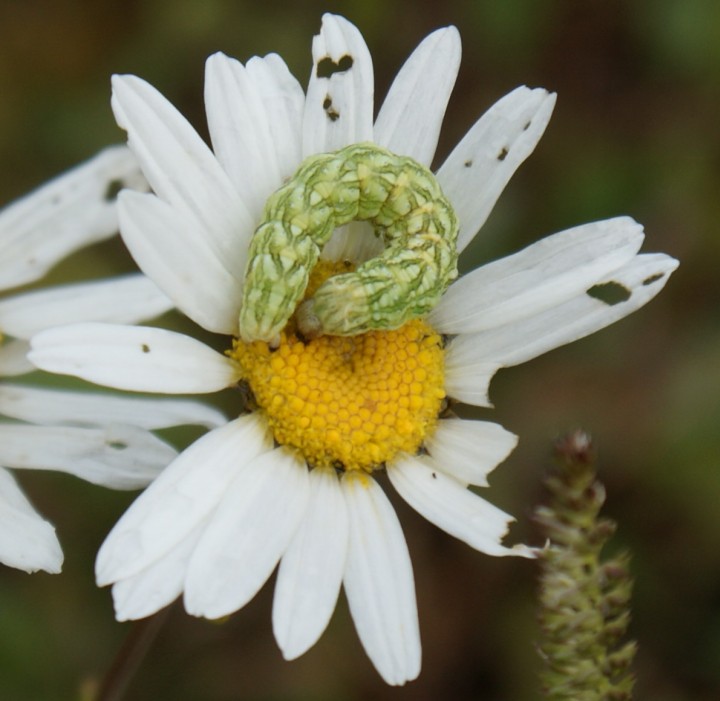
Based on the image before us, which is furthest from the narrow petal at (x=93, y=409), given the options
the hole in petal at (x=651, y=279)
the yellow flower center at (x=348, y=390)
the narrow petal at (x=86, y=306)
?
the hole in petal at (x=651, y=279)

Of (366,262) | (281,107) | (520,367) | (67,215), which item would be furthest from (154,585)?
(520,367)

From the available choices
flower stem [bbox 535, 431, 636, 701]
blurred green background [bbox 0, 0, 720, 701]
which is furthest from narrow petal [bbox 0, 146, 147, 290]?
flower stem [bbox 535, 431, 636, 701]

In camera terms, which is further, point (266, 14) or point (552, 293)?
point (266, 14)

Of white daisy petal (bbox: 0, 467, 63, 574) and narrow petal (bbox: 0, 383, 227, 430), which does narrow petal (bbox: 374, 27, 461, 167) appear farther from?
white daisy petal (bbox: 0, 467, 63, 574)

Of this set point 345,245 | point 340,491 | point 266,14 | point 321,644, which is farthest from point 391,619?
point 266,14

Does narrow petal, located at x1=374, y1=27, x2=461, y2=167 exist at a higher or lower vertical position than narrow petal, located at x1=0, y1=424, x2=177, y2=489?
higher

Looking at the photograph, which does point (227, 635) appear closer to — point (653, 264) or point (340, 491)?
point (340, 491)

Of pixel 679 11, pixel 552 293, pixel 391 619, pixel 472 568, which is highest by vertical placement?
pixel 679 11
